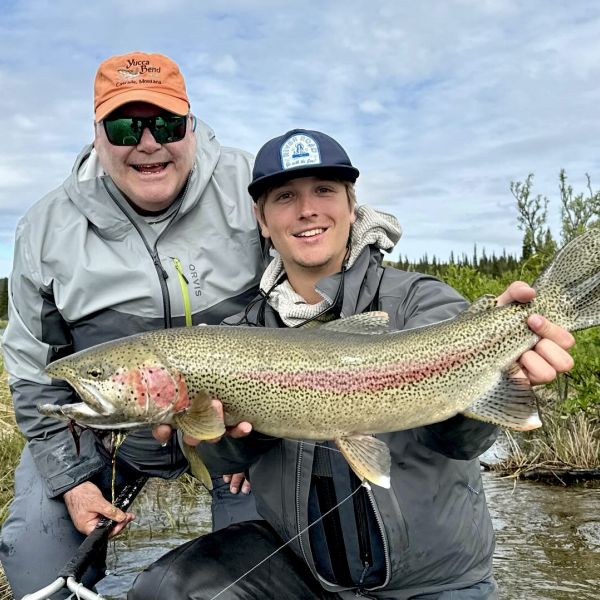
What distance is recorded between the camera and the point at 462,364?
352 centimetres

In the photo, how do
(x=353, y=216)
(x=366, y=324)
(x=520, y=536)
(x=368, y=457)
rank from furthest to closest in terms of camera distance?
1. (x=520, y=536)
2. (x=353, y=216)
3. (x=366, y=324)
4. (x=368, y=457)

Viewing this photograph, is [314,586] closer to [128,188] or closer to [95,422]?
[95,422]

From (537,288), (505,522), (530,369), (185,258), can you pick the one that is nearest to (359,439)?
(530,369)

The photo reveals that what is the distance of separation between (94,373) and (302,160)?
1.57 meters

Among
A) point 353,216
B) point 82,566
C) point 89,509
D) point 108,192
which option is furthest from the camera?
point 108,192

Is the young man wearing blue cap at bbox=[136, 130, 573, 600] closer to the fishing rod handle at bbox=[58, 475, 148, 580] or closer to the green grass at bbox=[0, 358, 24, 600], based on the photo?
the fishing rod handle at bbox=[58, 475, 148, 580]

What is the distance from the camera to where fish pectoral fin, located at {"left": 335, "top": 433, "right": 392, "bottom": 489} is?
A: 11.1 ft

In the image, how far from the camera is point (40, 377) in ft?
17.0

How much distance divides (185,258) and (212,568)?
200 centimetres

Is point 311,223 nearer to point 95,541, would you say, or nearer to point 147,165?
point 147,165

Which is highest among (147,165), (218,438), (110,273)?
(147,165)

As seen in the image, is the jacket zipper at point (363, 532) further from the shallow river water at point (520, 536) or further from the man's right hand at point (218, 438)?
the shallow river water at point (520, 536)

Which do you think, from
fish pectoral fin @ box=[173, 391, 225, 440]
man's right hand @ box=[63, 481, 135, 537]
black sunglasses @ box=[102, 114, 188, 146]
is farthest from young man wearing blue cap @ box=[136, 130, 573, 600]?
black sunglasses @ box=[102, 114, 188, 146]

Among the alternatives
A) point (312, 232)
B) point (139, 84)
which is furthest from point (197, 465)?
point (139, 84)
